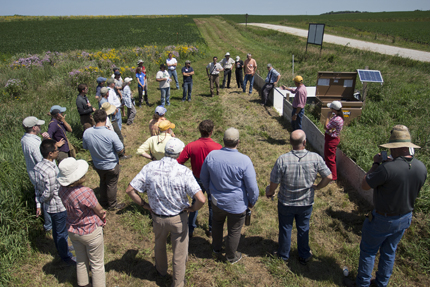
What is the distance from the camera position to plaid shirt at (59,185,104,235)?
2.84 m

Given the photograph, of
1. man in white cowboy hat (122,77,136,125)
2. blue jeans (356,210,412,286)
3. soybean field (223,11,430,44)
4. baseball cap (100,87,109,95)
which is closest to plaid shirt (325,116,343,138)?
blue jeans (356,210,412,286)

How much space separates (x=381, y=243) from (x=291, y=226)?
1.04 meters

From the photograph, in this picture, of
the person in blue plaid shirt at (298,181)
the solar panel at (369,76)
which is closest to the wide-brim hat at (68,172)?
the person in blue plaid shirt at (298,181)

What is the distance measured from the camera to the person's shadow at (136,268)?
3479 millimetres

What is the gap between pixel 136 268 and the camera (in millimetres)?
3680

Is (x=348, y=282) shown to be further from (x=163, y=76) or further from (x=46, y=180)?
(x=163, y=76)

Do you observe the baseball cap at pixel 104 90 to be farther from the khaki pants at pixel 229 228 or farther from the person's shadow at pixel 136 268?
A: the khaki pants at pixel 229 228

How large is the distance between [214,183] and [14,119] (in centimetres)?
702

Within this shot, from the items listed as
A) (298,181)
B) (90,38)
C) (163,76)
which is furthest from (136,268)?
(90,38)

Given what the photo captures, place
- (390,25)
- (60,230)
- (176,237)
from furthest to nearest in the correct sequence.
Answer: (390,25) → (60,230) → (176,237)

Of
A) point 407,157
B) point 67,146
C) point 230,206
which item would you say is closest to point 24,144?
point 67,146

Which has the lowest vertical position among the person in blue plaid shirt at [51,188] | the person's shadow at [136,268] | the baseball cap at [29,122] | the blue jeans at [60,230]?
the person's shadow at [136,268]

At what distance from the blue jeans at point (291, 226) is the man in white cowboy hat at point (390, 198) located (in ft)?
2.21

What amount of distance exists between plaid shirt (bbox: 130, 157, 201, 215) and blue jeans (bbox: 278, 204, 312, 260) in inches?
53.6
